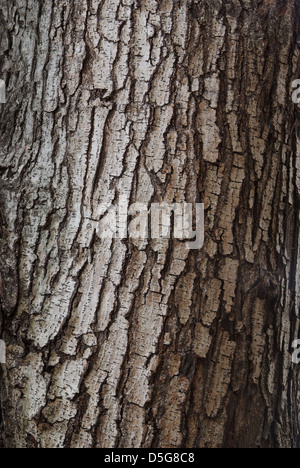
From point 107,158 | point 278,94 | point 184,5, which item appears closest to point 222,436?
point 107,158

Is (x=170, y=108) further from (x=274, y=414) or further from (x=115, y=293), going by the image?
(x=274, y=414)

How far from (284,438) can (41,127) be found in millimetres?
1263

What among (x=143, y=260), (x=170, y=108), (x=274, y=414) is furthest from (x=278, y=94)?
(x=274, y=414)

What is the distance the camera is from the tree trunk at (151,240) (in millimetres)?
1364

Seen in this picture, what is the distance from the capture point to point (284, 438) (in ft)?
4.85

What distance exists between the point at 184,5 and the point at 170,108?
0.33 metres

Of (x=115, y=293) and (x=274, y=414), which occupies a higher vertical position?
(x=115, y=293)

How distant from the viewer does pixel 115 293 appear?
1.38m

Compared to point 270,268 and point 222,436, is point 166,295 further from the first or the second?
point 222,436

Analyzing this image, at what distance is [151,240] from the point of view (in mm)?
1376

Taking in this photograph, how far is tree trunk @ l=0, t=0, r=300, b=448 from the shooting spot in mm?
1364
